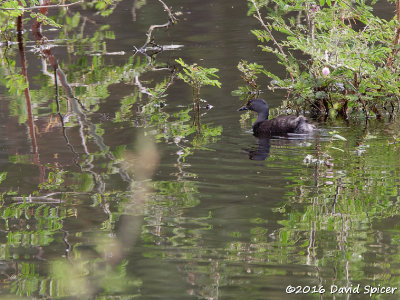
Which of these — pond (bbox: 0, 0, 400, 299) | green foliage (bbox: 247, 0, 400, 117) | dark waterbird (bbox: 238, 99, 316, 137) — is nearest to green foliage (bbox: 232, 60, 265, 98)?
pond (bbox: 0, 0, 400, 299)

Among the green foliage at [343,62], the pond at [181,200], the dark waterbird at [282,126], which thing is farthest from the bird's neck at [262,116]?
the green foliage at [343,62]

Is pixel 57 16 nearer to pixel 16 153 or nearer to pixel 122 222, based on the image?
pixel 16 153

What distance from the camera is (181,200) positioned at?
289 inches

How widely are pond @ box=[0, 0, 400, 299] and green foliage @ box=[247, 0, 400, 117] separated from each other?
0.43 m

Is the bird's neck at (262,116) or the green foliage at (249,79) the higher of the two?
the green foliage at (249,79)

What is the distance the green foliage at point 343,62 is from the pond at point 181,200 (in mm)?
434

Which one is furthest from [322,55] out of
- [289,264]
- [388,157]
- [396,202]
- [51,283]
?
[51,283]

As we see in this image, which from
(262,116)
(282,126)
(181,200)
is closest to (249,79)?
(262,116)

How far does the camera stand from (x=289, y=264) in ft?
18.9

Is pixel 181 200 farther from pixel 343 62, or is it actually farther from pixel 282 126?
pixel 343 62

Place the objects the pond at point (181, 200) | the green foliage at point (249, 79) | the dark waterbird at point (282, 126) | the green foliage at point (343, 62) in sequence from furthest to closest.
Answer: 1. the green foliage at point (249, 79)
2. the dark waterbird at point (282, 126)
3. the green foliage at point (343, 62)
4. the pond at point (181, 200)

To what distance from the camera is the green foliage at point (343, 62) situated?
371 inches

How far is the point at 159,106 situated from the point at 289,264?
6.20 meters

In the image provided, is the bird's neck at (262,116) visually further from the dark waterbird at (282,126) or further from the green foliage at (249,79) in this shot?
the green foliage at (249,79)
